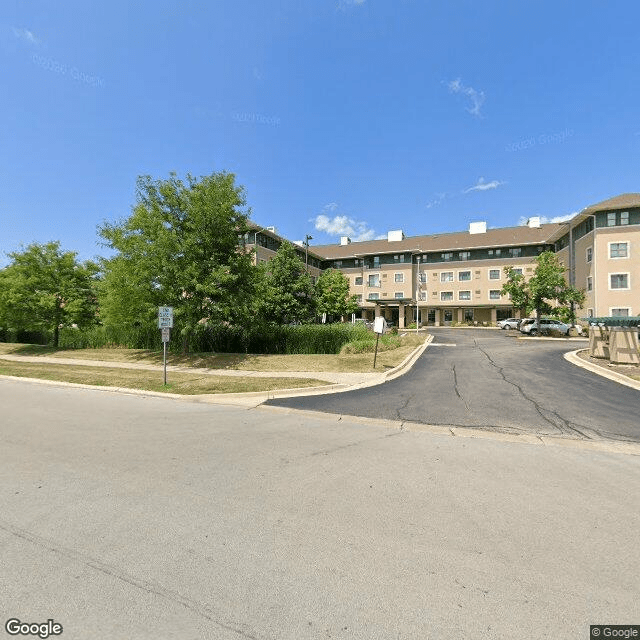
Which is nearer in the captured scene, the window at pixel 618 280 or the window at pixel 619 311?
the window at pixel 619 311

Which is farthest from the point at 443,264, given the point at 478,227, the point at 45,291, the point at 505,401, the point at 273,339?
the point at 45,291

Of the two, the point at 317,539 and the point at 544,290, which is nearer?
the point at 317,539

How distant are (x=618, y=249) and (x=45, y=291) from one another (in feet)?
165

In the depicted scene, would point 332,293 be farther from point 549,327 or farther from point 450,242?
point 450,242

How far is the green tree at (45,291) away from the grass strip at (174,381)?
8973mm

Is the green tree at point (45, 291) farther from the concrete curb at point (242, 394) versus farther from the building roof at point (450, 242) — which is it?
the building roof at point (450, 242)

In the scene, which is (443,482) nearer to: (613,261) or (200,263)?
(200,263)

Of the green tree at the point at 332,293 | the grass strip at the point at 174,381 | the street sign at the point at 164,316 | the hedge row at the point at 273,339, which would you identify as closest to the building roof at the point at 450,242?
the green tree at the point at 332,293

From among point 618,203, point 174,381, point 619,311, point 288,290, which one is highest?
point 618,203

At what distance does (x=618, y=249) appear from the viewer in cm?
3372

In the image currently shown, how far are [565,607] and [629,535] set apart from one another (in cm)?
155

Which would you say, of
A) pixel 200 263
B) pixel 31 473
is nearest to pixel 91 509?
pixel 31 473

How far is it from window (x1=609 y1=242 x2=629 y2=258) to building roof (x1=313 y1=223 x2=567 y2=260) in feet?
41.8

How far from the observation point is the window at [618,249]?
33500mm
